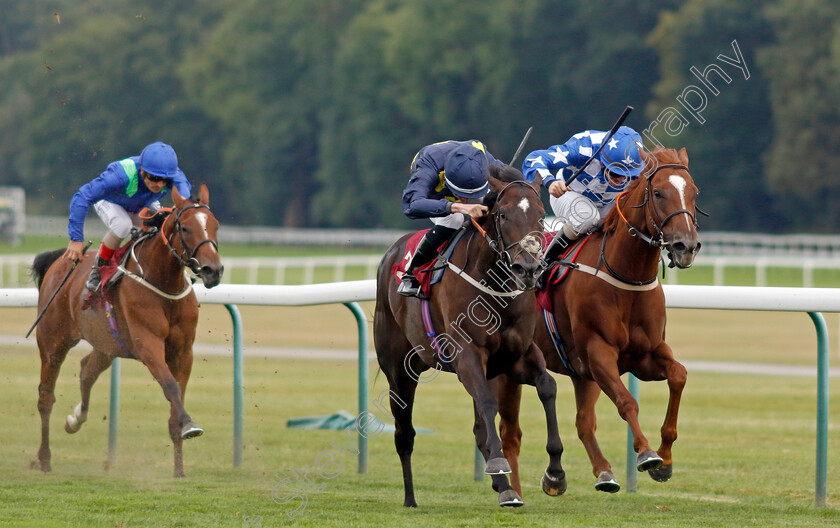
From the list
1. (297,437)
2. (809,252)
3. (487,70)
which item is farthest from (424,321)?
(487,70)

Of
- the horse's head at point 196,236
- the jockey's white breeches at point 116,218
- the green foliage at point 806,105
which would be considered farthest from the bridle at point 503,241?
the green foliage at point 806,105

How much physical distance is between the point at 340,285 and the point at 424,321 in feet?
4.24

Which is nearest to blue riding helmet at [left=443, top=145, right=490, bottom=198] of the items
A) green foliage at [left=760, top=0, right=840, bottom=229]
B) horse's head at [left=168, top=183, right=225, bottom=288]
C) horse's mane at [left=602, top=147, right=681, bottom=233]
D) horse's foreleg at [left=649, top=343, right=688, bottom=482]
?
horse's mane at [left=602, top=147, right=681, bottom=233]

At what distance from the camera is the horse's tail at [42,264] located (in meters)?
8.04

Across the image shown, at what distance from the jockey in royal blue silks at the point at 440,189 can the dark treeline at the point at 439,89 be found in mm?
22248

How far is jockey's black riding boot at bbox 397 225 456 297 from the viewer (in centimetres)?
589

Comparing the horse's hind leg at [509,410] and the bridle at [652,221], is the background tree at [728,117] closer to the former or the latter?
the horse's hind leg at [509,410]

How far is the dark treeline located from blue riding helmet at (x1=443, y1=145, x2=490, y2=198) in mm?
22419

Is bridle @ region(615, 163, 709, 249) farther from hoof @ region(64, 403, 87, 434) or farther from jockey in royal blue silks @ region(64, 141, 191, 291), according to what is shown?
hoof @ region(64, 403, 87, 434)

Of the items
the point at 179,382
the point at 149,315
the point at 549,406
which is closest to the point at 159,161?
the point at 149,315

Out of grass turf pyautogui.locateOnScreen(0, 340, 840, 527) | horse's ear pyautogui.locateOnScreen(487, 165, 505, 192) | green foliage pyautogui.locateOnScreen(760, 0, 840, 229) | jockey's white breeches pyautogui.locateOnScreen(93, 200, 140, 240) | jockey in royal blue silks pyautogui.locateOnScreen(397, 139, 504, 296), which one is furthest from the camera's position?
green foliage pyautogui.locateOnScreen(760, 0, 840, 229)

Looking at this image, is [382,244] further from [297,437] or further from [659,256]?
[659,256]

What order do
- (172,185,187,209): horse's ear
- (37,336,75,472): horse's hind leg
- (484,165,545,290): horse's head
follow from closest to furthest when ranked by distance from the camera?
(484,165,545,290): horse's head < (172,185,187,209): horse's ear < (37,336,75,472): horse's hind leg

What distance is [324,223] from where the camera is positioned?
4247 cm
